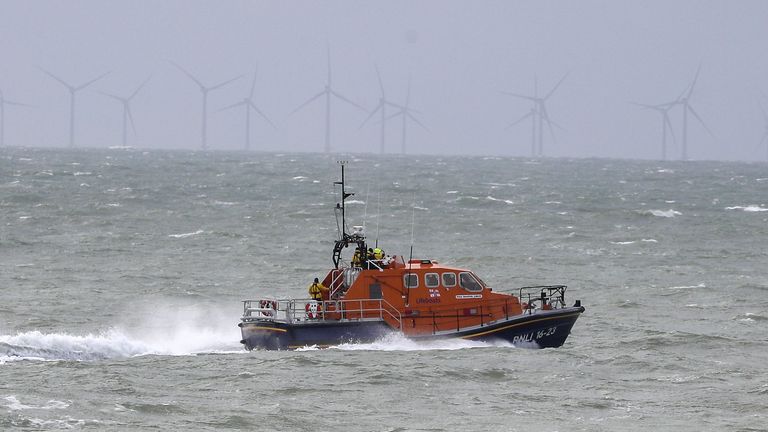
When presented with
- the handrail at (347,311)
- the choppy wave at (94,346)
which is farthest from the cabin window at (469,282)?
the choppy wave at (94,346)

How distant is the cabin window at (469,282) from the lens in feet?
97.7

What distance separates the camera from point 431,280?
29.6 metres

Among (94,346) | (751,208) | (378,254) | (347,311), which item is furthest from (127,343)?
(751,208)

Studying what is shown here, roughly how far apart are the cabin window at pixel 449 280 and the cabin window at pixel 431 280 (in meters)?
0.17

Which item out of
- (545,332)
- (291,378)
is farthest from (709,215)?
(291,378)

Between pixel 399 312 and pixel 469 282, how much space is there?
1.85 meters

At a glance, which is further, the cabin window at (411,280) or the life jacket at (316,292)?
the life jacket at (316,292)

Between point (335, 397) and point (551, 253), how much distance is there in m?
30.6

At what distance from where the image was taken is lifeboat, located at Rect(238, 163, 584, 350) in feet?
94.9

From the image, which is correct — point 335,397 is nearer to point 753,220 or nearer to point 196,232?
point 196,232

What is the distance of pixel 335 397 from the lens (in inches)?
981

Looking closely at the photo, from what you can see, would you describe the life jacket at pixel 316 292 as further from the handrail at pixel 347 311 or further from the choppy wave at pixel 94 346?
the choppy wave at pixel 94 346

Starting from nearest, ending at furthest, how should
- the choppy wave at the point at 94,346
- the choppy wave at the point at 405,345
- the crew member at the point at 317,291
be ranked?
the choppy wave at the point at 94,346, the choppy wave at the point at 405,345, the crew member at the point at 317,291

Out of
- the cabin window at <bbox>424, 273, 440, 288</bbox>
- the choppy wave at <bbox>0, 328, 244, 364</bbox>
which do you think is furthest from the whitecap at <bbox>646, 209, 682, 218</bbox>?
the cabin window at <bbox>424, 273, 440, 288</bbox>
